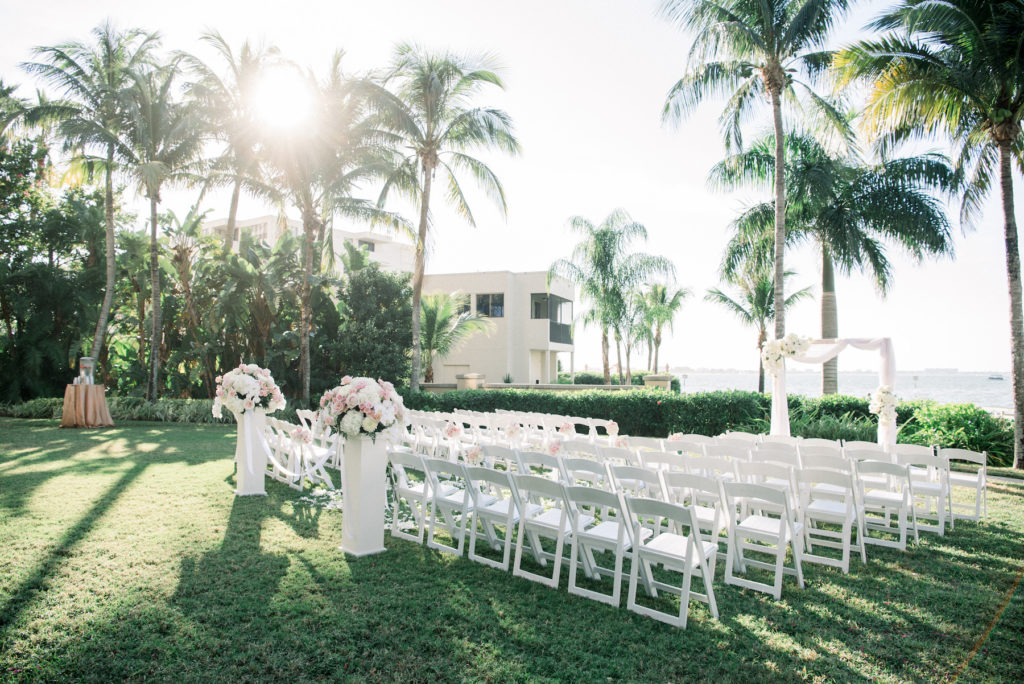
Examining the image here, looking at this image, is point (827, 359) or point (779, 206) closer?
point (827, 359)

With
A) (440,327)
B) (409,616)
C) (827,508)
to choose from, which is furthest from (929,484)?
(440,327)

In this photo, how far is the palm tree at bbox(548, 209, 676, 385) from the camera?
21109 millimetres

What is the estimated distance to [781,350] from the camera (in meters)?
10.1

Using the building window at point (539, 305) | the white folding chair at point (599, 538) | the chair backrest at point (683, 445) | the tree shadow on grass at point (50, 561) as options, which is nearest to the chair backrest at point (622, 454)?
the chair backrest at point (683, 445)

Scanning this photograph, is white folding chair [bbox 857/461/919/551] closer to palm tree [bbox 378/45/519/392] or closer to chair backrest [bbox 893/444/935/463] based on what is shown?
chair backrest [bbox 893/444/935/463]

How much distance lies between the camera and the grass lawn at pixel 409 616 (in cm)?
312

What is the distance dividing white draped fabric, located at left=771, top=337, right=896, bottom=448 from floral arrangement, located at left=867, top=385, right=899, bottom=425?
→ 0.45 feet

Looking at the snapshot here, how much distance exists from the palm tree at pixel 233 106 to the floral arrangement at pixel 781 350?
46.2 feet

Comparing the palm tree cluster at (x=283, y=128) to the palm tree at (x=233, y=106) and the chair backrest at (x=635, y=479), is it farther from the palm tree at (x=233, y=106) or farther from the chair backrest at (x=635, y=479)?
the chair backrest at (x=635, y=479)

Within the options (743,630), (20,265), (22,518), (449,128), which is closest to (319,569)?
(743,630)

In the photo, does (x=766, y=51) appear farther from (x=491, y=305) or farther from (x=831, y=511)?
(x=491, y=305)

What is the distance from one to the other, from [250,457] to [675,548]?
5464 mm

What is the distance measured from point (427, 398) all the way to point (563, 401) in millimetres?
3545

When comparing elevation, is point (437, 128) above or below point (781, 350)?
above
